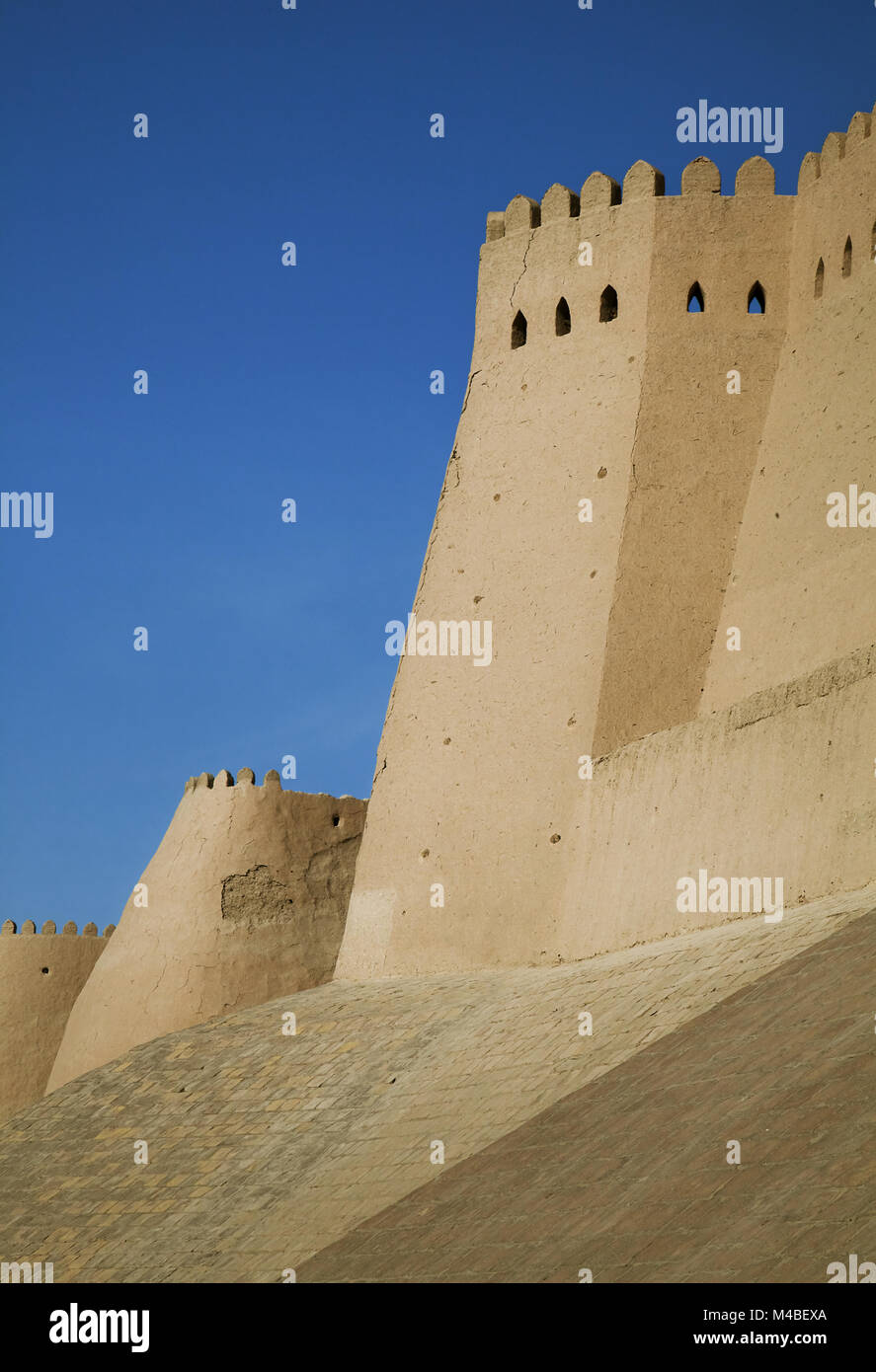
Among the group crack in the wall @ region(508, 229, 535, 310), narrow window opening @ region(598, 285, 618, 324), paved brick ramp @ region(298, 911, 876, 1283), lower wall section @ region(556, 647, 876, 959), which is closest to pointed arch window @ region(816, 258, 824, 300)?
narrow window opening @ region(598, 285, 618, 324)

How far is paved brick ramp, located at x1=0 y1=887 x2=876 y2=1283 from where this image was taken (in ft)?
42.5

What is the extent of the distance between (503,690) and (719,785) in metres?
4.36

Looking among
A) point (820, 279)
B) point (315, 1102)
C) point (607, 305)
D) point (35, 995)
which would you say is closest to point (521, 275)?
point (607, 305)

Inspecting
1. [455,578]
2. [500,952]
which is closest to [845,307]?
[455,578]

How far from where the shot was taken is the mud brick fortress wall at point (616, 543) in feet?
56.0

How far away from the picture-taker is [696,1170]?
31.9 ft

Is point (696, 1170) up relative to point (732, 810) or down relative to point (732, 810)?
down

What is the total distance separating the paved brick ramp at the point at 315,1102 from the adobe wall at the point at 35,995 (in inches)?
260

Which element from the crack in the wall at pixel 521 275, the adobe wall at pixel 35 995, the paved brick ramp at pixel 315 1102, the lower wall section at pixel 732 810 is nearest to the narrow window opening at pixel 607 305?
the crack in the wall at pixel 521 275

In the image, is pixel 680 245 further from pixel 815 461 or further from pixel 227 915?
pixel 227 915

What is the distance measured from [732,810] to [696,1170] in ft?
17.7

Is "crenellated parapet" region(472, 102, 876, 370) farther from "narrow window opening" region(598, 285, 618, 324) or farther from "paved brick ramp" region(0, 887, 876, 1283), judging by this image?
"paved brick ramp" region(0, 887, 876, 1283)
